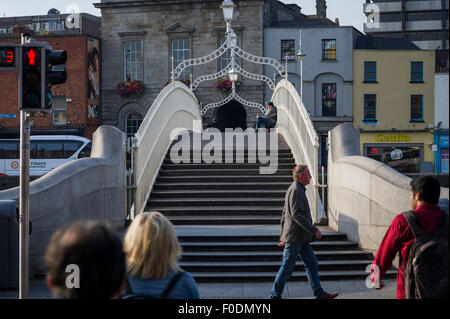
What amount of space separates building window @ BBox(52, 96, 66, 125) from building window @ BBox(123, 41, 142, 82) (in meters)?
4.61

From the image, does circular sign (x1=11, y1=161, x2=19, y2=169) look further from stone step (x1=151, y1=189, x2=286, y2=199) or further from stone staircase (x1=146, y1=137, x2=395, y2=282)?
stone step (x1=151, y1=189, x2=286, y2=199)

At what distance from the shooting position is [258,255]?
33.7 feet

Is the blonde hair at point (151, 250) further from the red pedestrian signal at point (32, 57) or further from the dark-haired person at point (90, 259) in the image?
the red pedestrian signal at point (32, 57)

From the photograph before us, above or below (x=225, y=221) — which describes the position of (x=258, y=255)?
below

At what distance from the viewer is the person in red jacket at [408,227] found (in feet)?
16.5

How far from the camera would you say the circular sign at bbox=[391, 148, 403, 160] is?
48.8 m

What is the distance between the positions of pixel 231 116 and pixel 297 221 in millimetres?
29943

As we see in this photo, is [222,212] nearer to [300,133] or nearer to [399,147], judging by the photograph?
[300,133]

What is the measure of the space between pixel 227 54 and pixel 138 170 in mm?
35226

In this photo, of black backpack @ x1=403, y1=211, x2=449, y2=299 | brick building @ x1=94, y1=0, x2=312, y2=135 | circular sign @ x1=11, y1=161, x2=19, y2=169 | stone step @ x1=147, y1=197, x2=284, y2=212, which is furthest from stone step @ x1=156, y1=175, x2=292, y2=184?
brick building @ x1=94, y1=0, x2=312, y2=135

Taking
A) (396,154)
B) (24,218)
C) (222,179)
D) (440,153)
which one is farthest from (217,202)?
(396,154)

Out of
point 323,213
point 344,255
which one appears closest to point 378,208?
→ point 344,255

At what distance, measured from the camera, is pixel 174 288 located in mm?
3676
